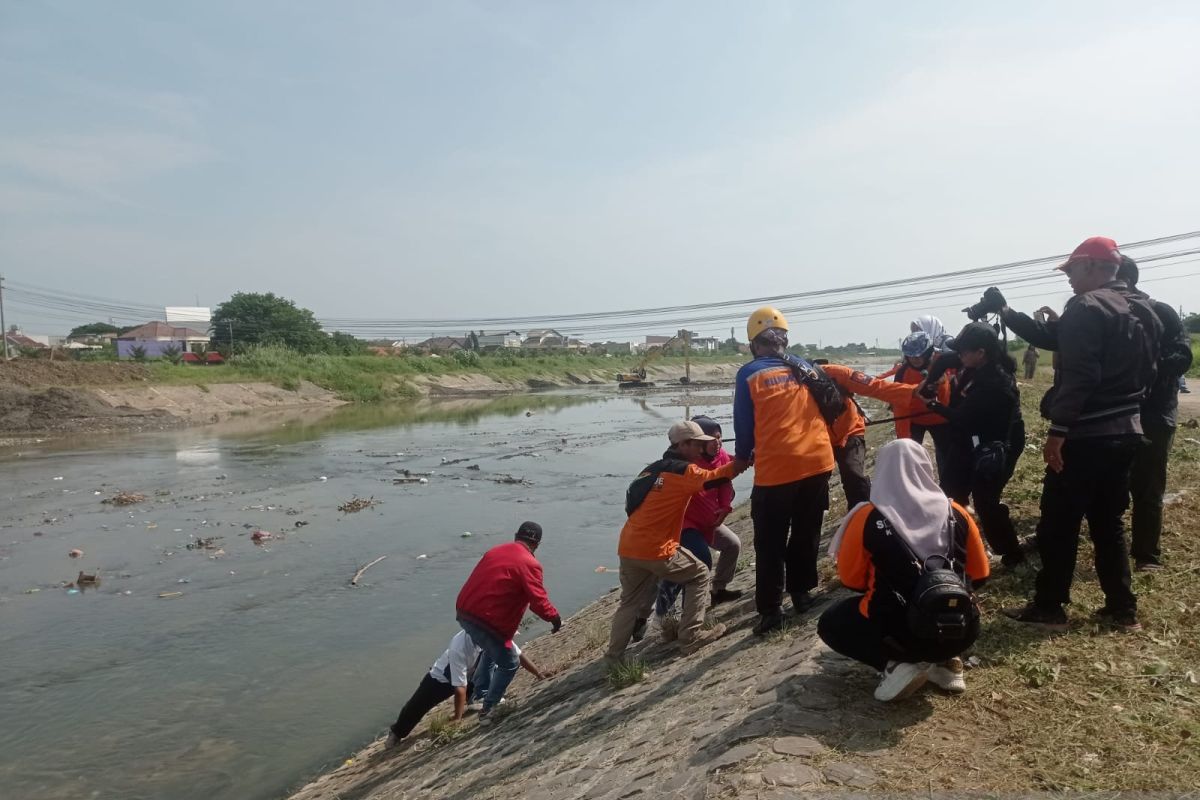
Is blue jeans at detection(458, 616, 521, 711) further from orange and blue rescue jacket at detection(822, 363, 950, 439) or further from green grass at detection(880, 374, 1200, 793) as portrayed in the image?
green grass at detection(880, 374, 1200, 793)

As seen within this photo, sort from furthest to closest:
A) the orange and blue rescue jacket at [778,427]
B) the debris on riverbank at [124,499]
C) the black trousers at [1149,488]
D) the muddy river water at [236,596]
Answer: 1. the debris on riverbank at [124,499]
2. the muddy river water at [236,596]
3. the black trousers at [1149,488]
4. the orange and blue rescue jacket at [778,427]

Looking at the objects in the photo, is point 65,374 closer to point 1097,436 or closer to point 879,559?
point 879,559

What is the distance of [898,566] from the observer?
3695 millimetres


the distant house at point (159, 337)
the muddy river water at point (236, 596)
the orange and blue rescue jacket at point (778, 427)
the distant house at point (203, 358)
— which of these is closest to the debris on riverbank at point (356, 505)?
the muddy river water at point (236, 596)

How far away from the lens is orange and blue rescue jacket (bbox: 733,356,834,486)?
5062mm

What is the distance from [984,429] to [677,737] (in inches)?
121

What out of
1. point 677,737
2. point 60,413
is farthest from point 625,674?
point 60,413

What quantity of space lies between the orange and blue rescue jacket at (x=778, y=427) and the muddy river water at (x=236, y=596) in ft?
15.5

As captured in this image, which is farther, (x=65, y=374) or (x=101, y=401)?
(x=65, y=374)

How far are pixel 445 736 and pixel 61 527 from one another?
13.4 m

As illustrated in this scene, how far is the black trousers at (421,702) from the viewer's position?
6660mm

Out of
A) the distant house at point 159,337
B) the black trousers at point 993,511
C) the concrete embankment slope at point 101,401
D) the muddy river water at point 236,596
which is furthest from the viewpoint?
the distant house at point 159,337

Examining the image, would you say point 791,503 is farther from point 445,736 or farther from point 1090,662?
point 445,736

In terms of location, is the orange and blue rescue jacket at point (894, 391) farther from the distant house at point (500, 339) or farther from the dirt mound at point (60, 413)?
the distant house at point (500, 339)
